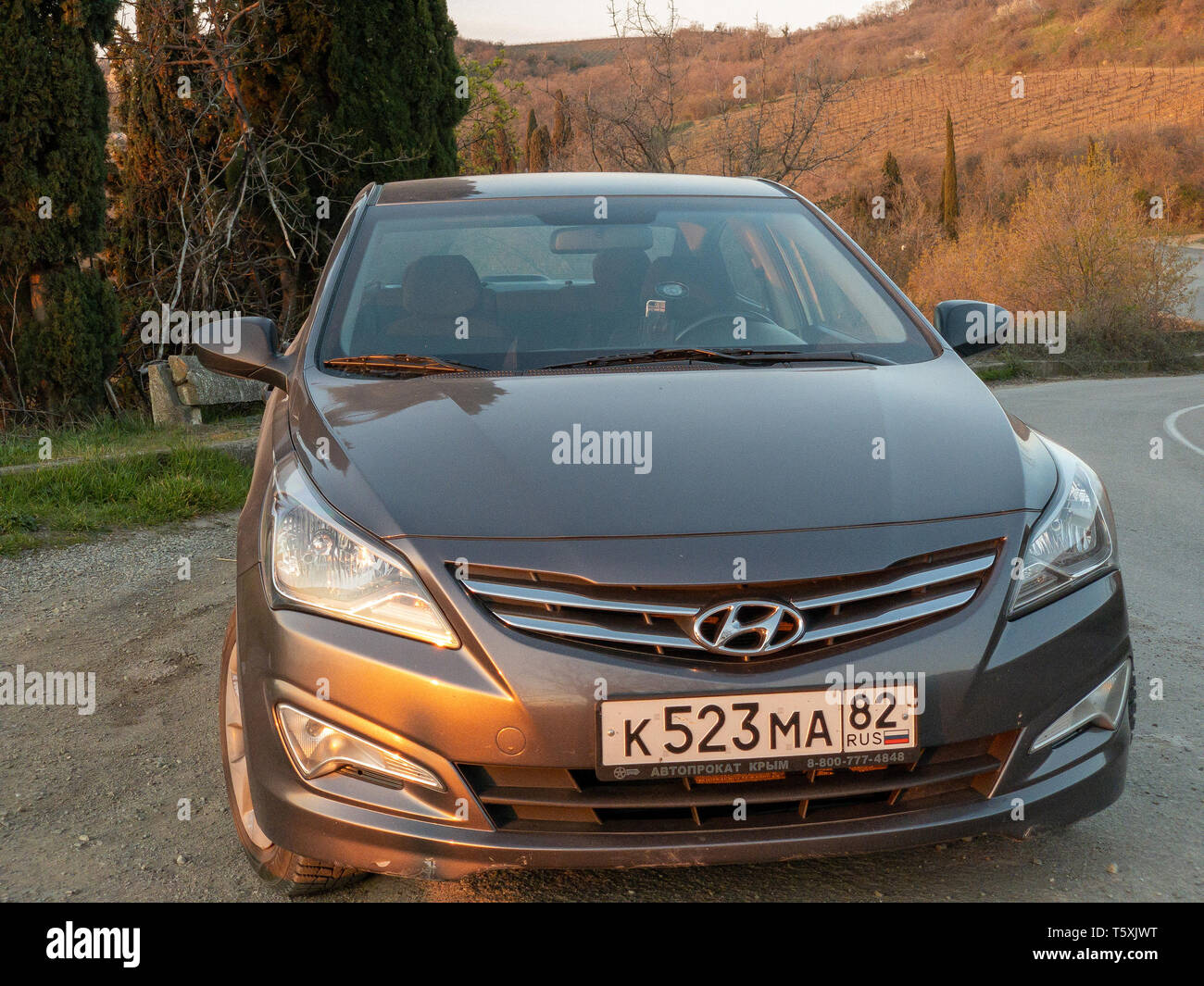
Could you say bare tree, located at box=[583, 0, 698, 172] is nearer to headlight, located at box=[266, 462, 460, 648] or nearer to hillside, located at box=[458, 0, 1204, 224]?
hillside, located at box=[458, 0, 1204, 224]

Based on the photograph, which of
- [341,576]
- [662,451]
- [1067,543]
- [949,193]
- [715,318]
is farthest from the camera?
[949,193]

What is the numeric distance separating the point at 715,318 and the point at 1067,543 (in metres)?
1.30

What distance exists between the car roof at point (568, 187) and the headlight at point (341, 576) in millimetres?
1719

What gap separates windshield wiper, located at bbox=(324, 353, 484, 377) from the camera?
9.73ft

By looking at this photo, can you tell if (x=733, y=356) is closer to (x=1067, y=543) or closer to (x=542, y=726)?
(x=1067, y=543)

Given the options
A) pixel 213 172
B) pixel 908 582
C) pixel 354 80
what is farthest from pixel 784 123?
pixel 908 582

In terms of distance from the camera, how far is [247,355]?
10.5ft

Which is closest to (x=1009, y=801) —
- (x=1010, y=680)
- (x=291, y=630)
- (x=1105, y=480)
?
(x=1010, y=680)

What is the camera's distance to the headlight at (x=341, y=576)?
2.10 meters

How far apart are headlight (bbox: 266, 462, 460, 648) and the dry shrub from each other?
1823 cm

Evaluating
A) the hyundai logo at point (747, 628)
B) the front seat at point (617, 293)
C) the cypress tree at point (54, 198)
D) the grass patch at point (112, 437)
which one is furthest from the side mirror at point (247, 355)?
the cypress tree at point (54, 198)

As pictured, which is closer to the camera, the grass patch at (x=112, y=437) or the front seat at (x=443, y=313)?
the front seat at (x=443, y=313)

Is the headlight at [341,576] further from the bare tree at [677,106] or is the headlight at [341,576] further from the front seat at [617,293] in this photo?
the bare tree at [677,106]

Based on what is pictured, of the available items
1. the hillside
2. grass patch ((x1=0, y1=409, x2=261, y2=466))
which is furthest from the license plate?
the hillside
